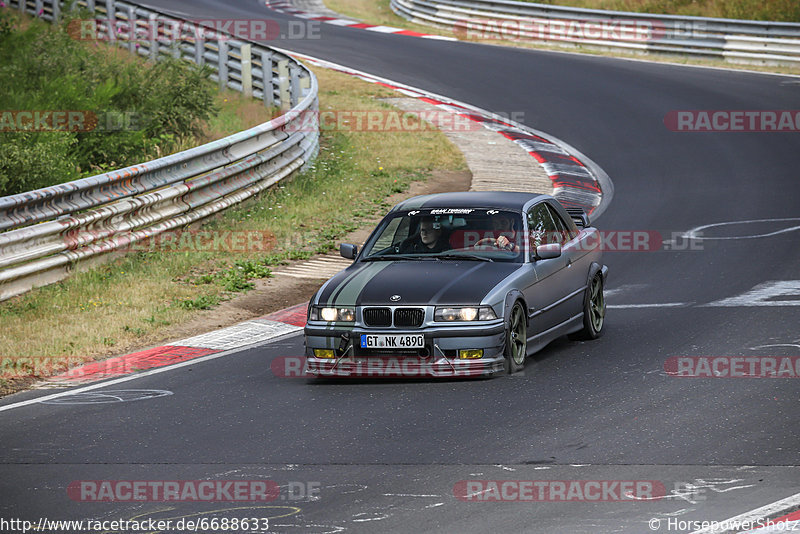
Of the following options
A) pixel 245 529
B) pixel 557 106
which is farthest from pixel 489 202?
pixel 557 106

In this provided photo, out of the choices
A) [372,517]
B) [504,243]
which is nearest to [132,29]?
[504,243]

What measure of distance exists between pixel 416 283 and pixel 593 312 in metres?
2.55

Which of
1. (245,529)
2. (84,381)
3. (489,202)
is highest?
(489,202)

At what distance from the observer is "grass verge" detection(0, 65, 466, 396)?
11594 mm

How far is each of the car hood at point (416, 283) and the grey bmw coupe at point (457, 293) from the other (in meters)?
0.01

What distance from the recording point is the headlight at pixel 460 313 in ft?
31.2

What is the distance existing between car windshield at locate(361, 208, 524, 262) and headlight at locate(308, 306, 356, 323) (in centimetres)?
105

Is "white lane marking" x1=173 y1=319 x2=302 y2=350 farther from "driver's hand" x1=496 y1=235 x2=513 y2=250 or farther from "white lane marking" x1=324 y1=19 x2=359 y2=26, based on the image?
"white lane marking" x1=324 y1=19 x2=359 y2=26

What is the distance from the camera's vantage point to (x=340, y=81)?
98.7 ft

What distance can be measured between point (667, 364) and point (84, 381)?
522 centimetres

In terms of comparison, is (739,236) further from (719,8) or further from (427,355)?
(719,8)

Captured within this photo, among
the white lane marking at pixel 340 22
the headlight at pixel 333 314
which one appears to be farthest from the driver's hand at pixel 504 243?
the white lane marking at pixel 340 22

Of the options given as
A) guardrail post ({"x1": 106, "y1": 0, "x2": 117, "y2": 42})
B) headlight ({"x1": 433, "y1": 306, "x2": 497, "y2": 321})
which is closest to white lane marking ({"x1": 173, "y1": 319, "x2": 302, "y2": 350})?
headlight ({"x1": 433, "y1": 306, "x2": 497, "y2": 321})

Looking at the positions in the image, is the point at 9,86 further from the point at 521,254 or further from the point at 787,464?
the point at 787,464
